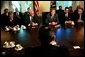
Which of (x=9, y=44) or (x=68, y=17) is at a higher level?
(x=68, y=17)

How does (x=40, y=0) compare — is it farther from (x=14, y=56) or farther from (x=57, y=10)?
(x=14, y=56)

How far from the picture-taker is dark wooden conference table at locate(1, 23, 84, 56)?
138 centimetres

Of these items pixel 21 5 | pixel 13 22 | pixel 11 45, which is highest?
pixel 21 5

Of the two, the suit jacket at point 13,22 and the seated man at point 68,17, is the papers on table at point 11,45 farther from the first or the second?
the seated man at point 68,17

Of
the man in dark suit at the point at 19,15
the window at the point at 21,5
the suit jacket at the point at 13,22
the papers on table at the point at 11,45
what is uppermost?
the window at the point at 21,5

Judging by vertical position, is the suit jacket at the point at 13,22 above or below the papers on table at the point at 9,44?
above

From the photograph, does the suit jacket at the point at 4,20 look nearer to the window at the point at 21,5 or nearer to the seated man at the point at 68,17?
the window at the point at 21,5

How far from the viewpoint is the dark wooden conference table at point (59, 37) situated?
1.38m

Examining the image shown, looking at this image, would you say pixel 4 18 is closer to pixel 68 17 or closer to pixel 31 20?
pixel 31 20

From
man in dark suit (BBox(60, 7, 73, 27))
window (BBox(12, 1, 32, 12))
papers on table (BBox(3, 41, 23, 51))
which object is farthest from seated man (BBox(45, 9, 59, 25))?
papers on table (BBox(3, 41, 23, 51))

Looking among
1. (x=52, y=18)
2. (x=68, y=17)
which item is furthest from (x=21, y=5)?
(x=68, y=17)

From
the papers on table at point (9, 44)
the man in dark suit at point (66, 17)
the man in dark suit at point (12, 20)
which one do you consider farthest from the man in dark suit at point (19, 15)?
the man in dark suit at point (66, 17)

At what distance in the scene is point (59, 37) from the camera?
1379 mm

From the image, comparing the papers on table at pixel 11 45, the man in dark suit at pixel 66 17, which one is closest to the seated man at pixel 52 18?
the man in dark suit at pixel 66 17
